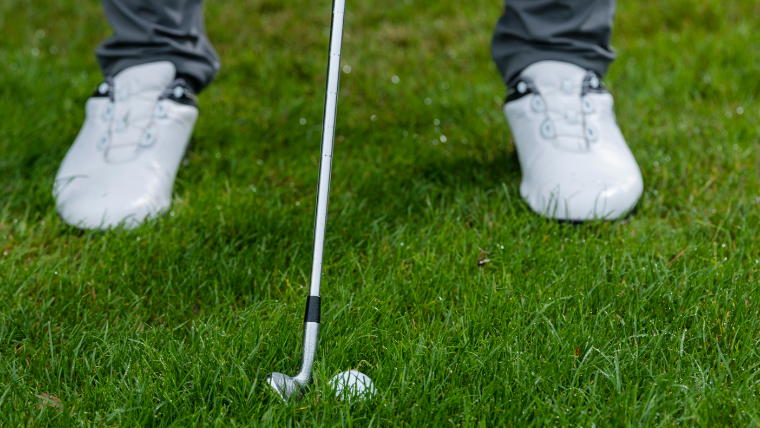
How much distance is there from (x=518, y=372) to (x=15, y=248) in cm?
136

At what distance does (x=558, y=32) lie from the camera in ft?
6.48

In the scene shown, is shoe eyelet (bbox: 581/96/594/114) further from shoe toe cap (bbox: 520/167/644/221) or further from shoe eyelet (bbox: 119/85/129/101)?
shoe eyelet (bbox: 119/85/129/101)

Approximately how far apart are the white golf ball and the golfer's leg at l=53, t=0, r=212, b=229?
91cm

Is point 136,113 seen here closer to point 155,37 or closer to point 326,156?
point 155,37

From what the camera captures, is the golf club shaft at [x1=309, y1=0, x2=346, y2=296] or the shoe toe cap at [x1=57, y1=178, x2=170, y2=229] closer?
the golf club shaft at [x1=309, y1=0, x2=346, y2=296]

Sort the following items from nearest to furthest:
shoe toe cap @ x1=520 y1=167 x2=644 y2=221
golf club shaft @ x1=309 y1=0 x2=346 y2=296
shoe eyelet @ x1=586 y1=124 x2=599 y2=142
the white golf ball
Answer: the white golf ball
golf club shaft @ x1=309 y1=0 x2=346 y2=296
shoe toe cap @ x1=520 y1=167 x2=644 y2=221
shoe eyelet @ x1=586 y1=124 x2=599 y2=142

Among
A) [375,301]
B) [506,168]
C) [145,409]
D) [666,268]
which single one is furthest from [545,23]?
[145,409]

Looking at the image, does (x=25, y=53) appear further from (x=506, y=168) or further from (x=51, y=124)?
(x=506, y=168)

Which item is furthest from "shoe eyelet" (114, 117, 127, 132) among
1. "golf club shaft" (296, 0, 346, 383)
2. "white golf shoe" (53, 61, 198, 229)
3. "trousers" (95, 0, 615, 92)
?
"golf club shaft" (296, 0, 346, 383)

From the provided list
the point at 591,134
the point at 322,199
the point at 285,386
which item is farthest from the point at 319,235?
the point at 591,134

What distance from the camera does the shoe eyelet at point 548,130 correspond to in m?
1.97

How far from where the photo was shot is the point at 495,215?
1.87 m

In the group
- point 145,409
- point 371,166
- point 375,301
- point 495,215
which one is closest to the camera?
point 145,409

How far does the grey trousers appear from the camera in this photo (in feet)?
6.43
